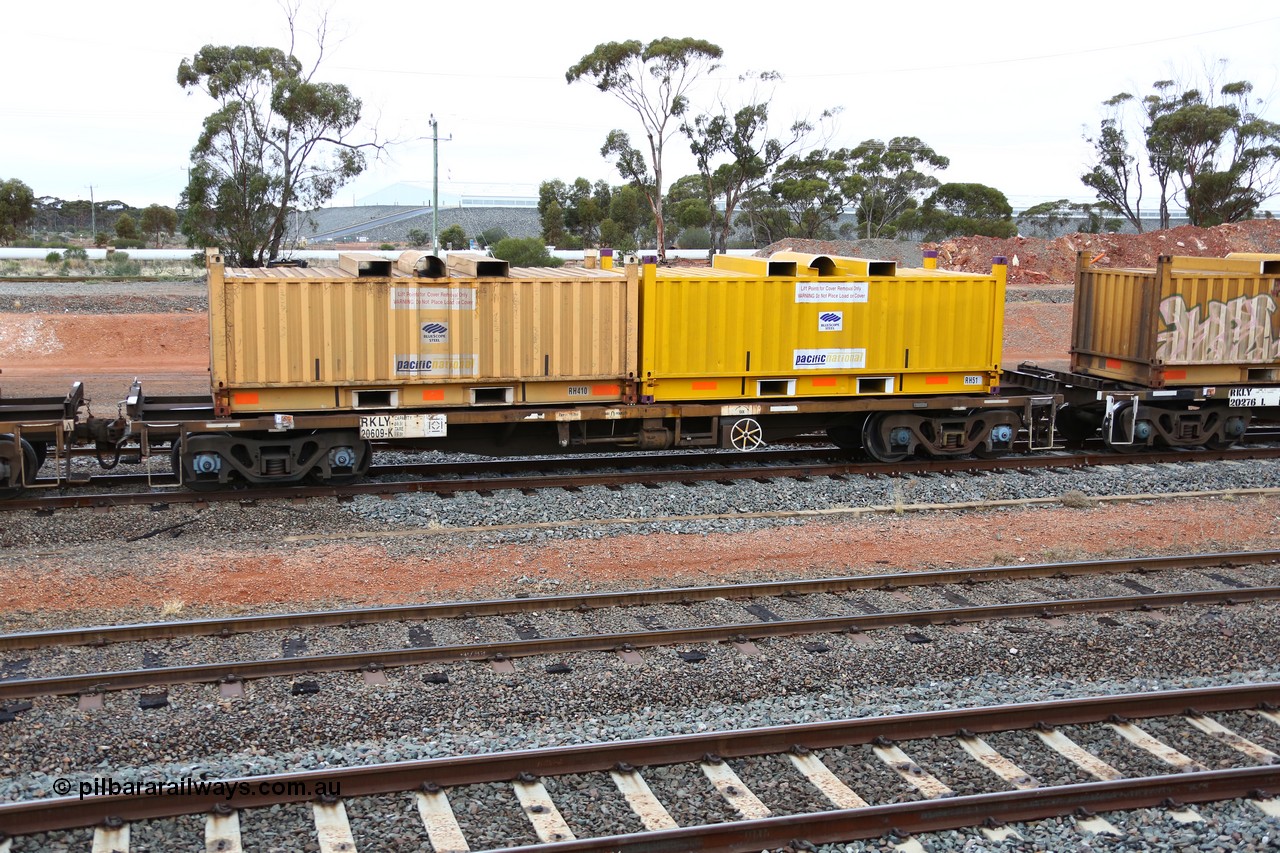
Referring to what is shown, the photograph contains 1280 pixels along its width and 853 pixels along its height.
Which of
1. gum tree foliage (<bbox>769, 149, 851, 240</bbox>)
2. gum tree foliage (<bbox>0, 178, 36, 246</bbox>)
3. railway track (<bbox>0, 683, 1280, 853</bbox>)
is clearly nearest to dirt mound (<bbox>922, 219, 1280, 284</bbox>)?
gum tree foliage (<bbox>769, 149, 851, 240</bbox>)

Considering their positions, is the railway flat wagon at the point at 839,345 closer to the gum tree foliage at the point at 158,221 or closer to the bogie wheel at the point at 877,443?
the bogie wheel at the point at 877,443

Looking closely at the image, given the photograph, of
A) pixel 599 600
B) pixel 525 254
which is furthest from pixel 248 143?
pixel 599 600

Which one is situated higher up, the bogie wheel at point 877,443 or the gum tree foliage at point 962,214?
the gum tree foliage at point 962,214

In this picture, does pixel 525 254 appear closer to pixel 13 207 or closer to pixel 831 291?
pixel 831 291

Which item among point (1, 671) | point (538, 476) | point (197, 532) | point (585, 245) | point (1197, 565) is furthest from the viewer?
point (585, 245)

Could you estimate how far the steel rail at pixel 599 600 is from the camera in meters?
9.12

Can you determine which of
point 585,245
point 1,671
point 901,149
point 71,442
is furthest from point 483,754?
point 901,149

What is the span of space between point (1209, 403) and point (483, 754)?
14.4 metres

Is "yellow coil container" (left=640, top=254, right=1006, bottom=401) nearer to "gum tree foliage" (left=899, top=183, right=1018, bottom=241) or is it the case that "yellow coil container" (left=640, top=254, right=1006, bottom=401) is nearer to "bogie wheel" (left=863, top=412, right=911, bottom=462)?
"bogie wheel" (left=863, top=412, right=911, bottom=462)

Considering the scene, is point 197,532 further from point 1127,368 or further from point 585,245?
point 585,245

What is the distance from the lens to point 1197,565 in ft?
38.5

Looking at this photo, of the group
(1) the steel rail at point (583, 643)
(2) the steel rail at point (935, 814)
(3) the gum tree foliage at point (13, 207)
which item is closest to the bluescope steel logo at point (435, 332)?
(1) the steel rail at point (583, 643)

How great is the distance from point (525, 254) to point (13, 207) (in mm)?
37104

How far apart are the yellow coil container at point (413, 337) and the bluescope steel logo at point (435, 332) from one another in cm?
1
